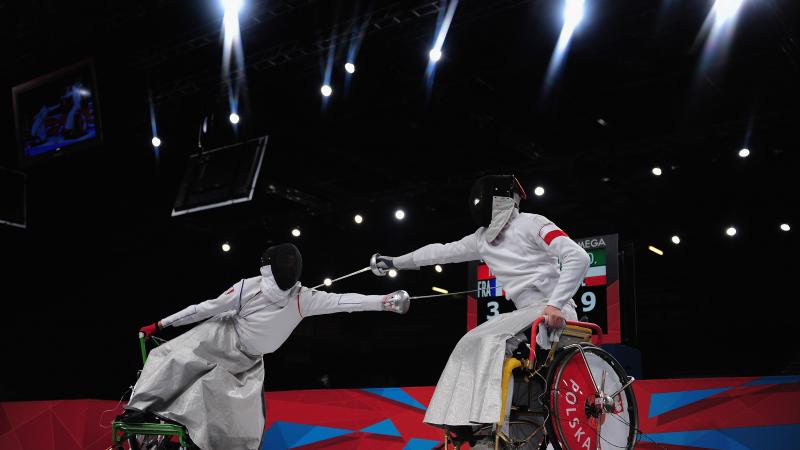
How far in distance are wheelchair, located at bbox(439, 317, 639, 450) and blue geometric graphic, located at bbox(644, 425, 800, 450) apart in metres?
0.87

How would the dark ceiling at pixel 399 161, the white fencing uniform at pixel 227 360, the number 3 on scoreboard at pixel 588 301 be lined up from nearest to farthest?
1. the white fencing uniform at pixel 227 360
2. the number 3 on scoreboard at pixel 588 301
3. the dark ceiling at pixel 399 161

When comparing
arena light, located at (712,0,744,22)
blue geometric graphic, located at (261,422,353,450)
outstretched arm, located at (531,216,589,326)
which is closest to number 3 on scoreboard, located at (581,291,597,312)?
blue geometric graphic, located at (261,422,353,450)

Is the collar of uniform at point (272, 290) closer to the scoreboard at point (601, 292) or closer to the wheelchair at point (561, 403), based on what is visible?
the scoreboard at point (601, 292)

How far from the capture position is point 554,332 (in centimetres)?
Answer: 327

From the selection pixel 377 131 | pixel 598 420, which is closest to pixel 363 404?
pixel 598 420

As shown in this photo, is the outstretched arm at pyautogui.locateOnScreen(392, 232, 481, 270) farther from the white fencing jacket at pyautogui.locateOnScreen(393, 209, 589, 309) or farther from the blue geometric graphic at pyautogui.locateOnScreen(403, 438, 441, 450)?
the blue geometric graphic at pyautogui.locateOnScreen(403, 438, 441, 450)

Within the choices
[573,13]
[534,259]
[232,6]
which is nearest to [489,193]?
[534,259]

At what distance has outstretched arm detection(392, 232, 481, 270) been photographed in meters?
3.83

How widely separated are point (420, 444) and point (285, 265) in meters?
1.54

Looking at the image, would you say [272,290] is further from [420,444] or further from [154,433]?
[420,444]

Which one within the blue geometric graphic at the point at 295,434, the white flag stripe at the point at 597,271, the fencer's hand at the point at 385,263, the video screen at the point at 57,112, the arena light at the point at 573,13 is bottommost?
the blue geometric graphic at the point at 295,434

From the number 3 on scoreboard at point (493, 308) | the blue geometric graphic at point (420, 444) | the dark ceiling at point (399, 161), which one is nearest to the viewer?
the blue geometric graphic at point (420, 444)

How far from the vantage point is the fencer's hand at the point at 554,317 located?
127 inches

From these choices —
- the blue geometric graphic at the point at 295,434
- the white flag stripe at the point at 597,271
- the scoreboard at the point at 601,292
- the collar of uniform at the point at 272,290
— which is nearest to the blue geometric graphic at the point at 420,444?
the blue geometric graphic at the point at 295,434
